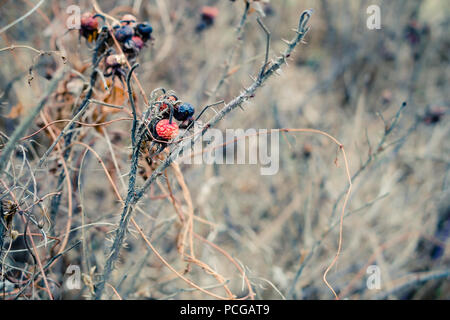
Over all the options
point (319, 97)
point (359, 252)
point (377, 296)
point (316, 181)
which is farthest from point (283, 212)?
point (319, 97)

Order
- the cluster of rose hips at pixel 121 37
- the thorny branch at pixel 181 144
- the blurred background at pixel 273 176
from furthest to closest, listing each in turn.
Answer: the blurred background at pixel 273 176 → the cluster of rose hips at pixel 121 37 → the thorny branch at pixel 181 144

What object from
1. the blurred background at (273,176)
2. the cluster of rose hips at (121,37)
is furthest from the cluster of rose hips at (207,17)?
the cluster of rose hips at (121,37)

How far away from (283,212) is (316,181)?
0.83ft

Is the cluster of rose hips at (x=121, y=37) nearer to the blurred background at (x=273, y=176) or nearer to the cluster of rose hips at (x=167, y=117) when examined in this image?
the blurred background at (x=273, y=176)

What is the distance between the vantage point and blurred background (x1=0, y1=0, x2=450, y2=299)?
3.91ft

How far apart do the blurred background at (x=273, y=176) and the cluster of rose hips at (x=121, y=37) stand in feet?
0.40

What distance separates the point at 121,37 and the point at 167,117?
332 mm

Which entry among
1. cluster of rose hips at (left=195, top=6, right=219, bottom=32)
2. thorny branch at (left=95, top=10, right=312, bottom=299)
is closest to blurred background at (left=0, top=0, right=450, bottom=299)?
cluster of rose hips at (left=195, top=6, right=219, bottom=32)

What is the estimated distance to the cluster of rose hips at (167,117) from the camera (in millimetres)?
719

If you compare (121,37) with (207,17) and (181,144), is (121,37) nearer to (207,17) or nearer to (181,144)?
(181,144)

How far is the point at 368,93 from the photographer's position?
2.55 m

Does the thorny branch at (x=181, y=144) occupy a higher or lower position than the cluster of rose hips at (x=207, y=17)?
lower

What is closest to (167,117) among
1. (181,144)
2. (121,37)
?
(181,144)

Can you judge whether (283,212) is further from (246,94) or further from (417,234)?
(246,94)
